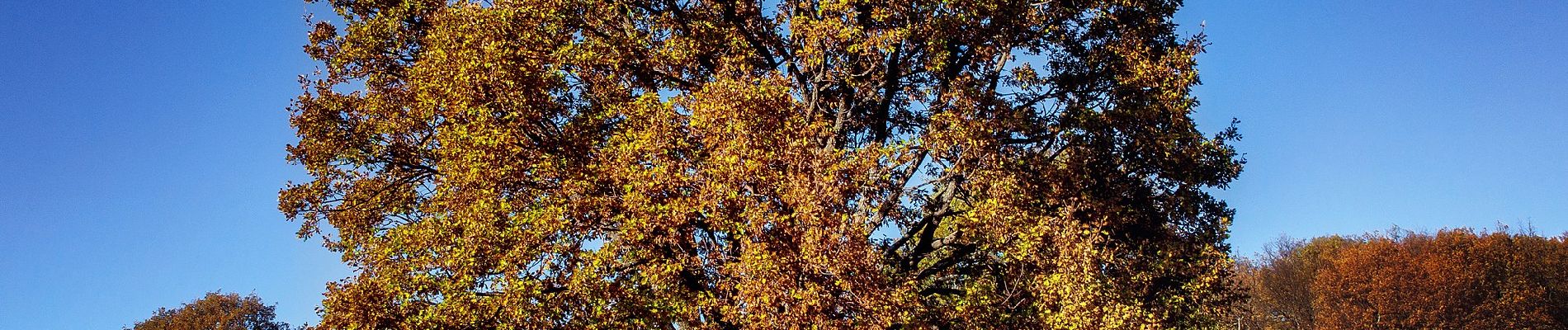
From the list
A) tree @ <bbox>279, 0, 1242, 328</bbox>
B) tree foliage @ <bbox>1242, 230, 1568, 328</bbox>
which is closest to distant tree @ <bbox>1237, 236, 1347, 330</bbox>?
tree foliage @ <bbox>1242, 230, 1568, 328</bbox>

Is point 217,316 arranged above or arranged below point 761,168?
above

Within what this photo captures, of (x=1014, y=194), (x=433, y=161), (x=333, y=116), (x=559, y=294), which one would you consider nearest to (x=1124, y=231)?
(x=1014, y=194)

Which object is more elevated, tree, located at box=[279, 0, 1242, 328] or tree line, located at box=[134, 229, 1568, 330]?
tree line, located at box=[134, 229, 1568, 330]

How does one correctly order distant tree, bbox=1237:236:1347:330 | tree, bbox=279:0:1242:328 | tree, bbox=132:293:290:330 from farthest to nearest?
distant tree, bbox=1237:236:1347:330 < tree, bbox=132:293:290:330 < tree, bbox=279:0:1242:328

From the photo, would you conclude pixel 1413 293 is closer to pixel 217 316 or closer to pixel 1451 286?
pixel 1451 286

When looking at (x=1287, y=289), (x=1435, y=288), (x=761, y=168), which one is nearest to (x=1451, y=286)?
(x=1435, y=288)

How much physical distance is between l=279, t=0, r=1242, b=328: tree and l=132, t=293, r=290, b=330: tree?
46.9 meters

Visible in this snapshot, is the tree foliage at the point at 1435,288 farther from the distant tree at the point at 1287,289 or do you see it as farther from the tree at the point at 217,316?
the tree at the point at 217,316

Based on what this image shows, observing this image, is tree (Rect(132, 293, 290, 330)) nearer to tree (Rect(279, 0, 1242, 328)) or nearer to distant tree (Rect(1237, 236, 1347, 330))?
tree (Rect(279, 0, 1242, 328))

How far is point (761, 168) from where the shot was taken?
1664 cm

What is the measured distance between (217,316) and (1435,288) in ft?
240

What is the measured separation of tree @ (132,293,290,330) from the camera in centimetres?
6181

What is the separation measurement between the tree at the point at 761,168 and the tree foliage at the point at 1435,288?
50142 millimetres

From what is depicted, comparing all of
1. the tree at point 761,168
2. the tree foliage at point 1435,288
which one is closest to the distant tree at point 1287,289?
the tree foliage at point 1435,288
